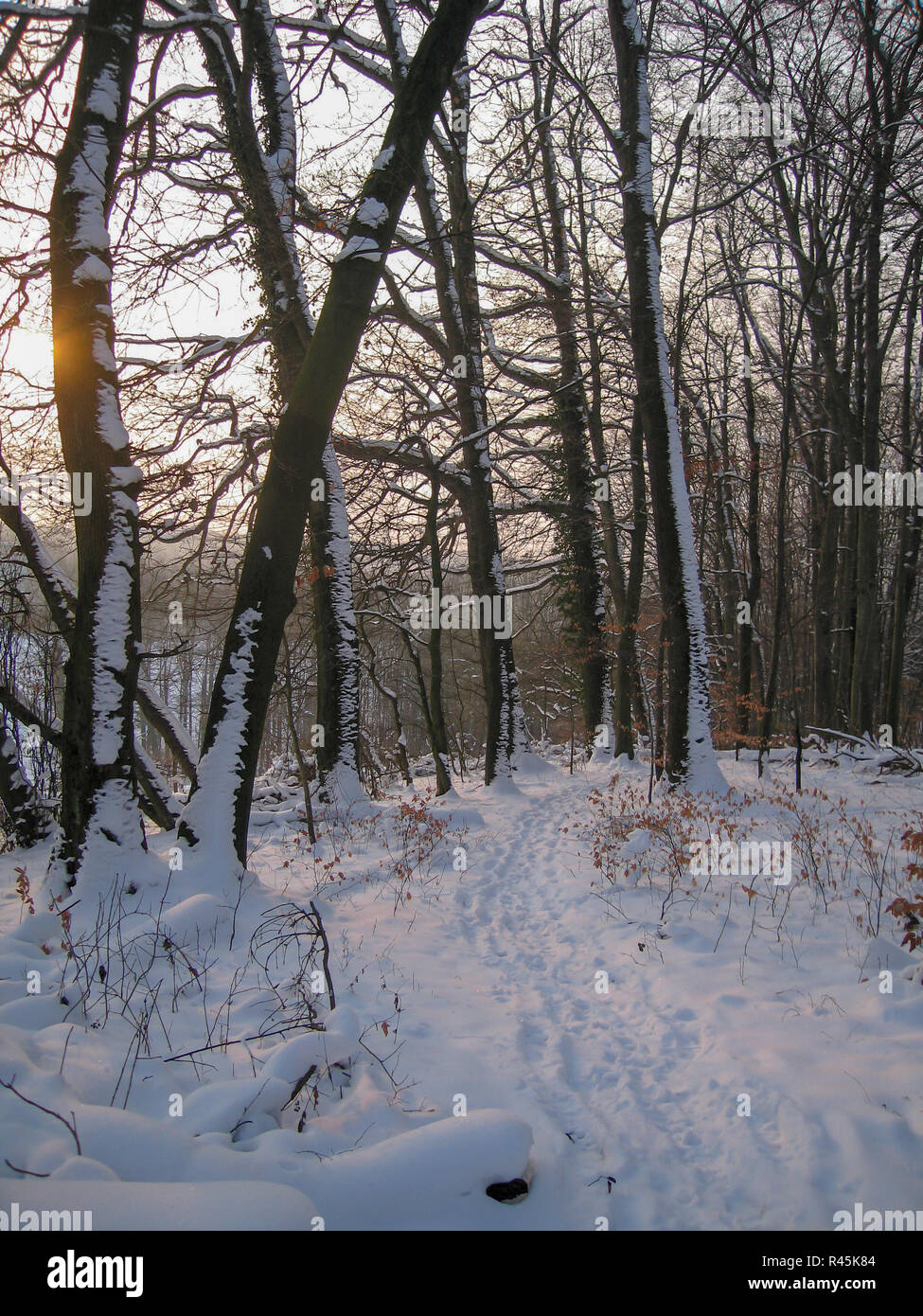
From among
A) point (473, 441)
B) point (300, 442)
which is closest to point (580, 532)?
point (473, 441)

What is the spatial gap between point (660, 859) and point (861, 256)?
14.4 meters

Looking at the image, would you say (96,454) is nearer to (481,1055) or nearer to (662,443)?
(481,1055)

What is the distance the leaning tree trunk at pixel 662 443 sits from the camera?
8859 mm

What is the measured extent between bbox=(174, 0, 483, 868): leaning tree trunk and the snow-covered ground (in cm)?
84

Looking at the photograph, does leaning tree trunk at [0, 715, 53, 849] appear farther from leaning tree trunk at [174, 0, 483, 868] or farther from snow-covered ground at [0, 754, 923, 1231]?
leaning tree trunk at [174, 0, 483, 868]

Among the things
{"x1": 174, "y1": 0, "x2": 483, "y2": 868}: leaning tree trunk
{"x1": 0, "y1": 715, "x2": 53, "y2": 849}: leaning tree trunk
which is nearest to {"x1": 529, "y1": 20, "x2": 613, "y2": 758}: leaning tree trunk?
{"x1": 174, "y1": 0, "x2": 483, "y2": 868}: leaning tree trunk

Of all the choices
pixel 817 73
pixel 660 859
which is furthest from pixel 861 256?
pixel 660 859

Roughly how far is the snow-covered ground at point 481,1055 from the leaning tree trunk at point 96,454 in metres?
0.80

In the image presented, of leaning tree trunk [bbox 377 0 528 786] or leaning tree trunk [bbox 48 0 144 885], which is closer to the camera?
leaning tree trunk [bbox 48 0 144 885]

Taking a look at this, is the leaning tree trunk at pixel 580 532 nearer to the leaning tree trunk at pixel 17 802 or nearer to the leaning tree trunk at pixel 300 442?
the leaning tree trunk at pixel 300 442

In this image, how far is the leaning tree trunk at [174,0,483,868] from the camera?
4.98 metres

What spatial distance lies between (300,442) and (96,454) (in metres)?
1.48

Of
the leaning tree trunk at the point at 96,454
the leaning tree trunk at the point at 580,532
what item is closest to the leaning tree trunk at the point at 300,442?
the leaning tree trunk at the point at 96,454

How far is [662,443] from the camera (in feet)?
30.4
